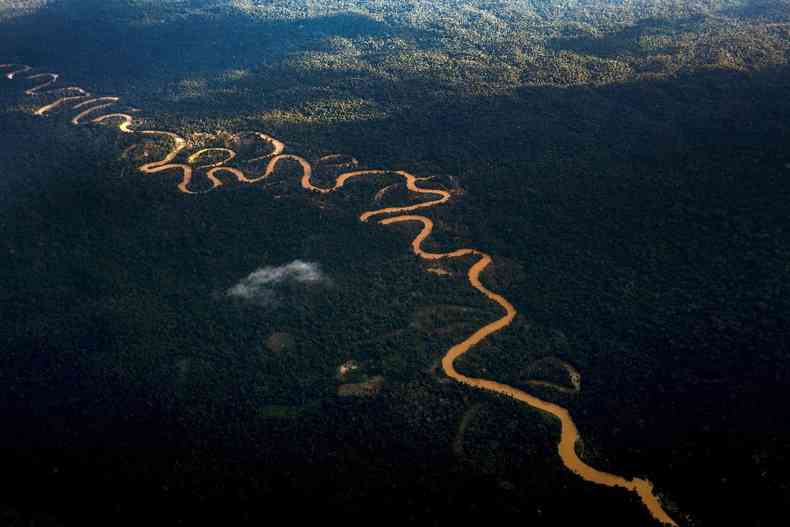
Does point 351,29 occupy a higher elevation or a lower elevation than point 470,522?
higher

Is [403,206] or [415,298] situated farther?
[403,206]

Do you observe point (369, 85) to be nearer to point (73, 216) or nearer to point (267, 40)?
point (267, 40)

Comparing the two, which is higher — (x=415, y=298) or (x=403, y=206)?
(x=403, y=206)

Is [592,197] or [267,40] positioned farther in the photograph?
[267,40]

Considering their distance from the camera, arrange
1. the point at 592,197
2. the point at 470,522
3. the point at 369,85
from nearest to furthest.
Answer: the point at 470,522 → the point at 592,197 → the point at 369,85

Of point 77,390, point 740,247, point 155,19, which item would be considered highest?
point 155,19

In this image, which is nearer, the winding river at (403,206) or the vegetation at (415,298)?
the vegetation at (415,298)

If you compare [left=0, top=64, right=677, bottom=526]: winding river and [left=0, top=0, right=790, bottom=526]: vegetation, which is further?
[left=0, top=64, right=677, bottom=526]: winding river

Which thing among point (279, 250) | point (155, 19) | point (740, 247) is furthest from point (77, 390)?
point (155, 19)
